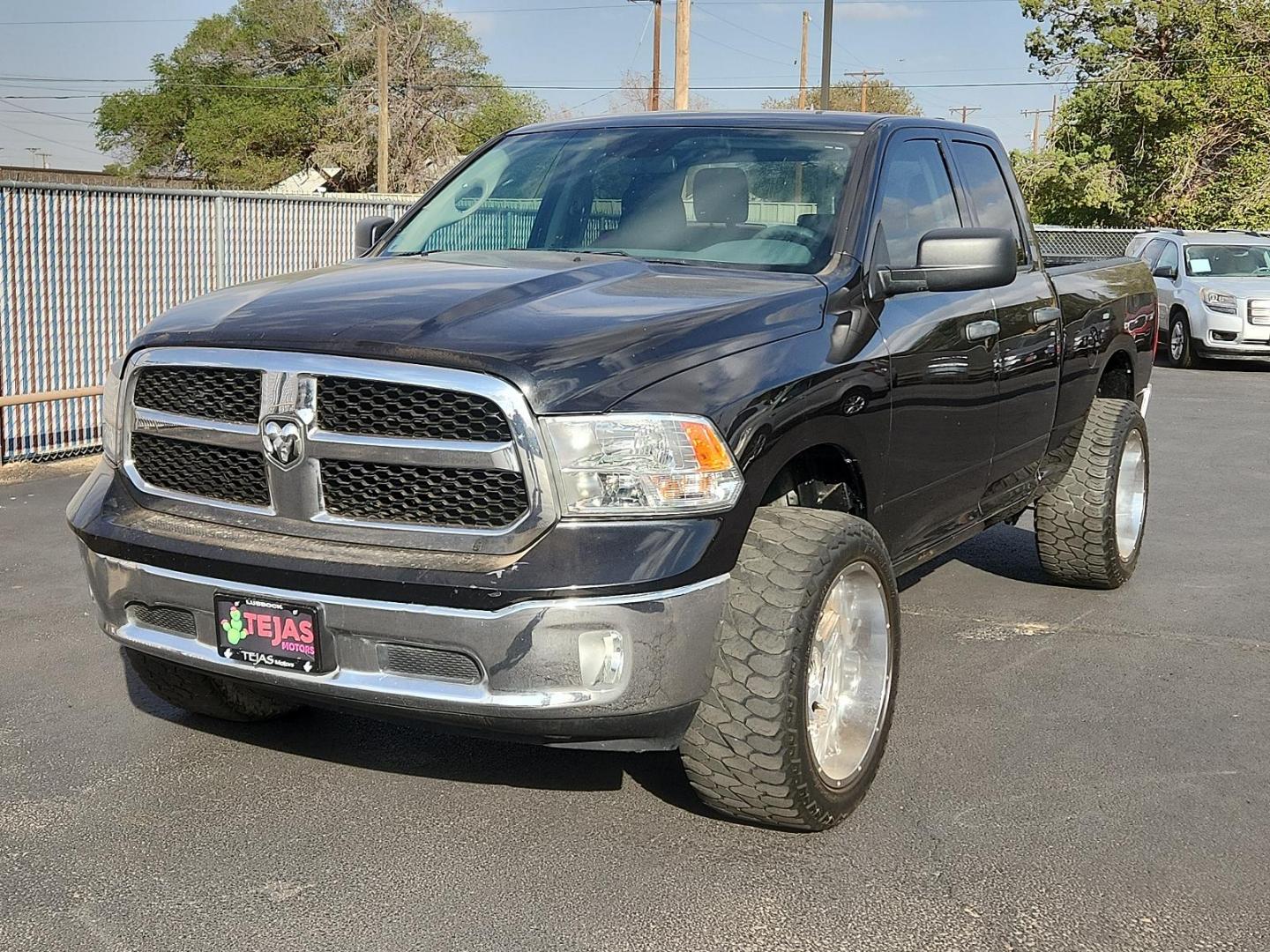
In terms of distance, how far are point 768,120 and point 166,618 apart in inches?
101

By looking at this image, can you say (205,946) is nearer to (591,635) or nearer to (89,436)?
(591,635)

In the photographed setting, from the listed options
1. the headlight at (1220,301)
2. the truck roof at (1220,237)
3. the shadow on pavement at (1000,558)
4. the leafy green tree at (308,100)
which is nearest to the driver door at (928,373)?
the shadow on pavement at (1000,558)

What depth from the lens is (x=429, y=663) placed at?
10.8 feet

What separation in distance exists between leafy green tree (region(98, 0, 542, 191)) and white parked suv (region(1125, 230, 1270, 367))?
3867cm

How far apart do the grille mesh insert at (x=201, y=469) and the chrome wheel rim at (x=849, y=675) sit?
57.4 inches

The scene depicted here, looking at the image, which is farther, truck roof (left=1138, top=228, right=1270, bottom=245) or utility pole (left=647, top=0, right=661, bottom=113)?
utility pole (left=647, top=0, right=661, bottom=113)

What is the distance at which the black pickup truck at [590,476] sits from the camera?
3.22 m

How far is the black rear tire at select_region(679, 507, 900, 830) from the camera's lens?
3.42 m

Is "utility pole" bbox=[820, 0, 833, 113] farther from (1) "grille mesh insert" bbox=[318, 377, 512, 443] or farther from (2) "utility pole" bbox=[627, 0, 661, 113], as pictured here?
(1) "grille mesh insert" bbox=[318, 377, 512, 443]

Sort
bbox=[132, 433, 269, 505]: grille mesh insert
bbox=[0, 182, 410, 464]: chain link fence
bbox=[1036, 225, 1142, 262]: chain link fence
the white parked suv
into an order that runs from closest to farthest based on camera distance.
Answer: bbox=[132, 433, 269, 505]: grille mesh insert < bbox=[0, 182, 410, 464]: chain link fence < the white parked suv < bbox=[1036, 225, 1142, 262]: chain link fence

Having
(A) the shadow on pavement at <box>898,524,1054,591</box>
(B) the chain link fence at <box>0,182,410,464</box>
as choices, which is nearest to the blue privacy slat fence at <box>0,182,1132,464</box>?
(B) the chain link fence at <box>0,182,410,464</box>

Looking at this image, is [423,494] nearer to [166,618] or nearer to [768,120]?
[166,618]

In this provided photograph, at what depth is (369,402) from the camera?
10.9 ft

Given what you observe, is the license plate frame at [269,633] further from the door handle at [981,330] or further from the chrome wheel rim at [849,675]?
the door handle at [981,330]
